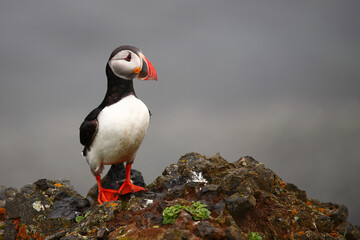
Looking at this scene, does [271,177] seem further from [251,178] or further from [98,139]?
[98,139]

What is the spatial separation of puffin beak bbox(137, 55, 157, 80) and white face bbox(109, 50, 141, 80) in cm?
8

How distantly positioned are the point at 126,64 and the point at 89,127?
1472mm

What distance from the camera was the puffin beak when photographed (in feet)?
23.1

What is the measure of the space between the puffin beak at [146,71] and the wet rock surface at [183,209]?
2249mm

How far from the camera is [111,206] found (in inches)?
261

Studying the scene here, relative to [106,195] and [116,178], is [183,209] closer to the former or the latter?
[106,195]

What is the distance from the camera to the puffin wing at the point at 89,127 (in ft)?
23.3

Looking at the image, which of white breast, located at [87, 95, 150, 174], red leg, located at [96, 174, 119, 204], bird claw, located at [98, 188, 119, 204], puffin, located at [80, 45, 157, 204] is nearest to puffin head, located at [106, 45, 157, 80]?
puffin, located at [80, 45, 157, 204]

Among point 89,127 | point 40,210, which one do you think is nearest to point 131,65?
point 89,127

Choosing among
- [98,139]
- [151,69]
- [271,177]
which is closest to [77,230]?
[98,139]

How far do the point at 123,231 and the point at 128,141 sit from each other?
6.31 feet

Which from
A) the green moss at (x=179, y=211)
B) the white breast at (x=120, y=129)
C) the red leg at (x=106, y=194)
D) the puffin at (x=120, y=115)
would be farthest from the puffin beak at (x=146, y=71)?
the green moss at (x=179, y=211)

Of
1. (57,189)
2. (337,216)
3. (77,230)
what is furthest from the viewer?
(337,216)

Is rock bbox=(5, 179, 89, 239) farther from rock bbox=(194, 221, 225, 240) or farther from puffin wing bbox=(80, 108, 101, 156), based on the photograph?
rock bbox=(194, 221, 225, 240)
